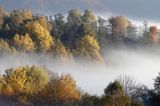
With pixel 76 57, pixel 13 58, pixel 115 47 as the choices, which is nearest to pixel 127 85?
pixel 13 58

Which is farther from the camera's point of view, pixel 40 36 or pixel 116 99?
pixel 40 36

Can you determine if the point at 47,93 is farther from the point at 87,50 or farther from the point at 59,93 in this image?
the point at 87,50

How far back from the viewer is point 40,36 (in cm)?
17775

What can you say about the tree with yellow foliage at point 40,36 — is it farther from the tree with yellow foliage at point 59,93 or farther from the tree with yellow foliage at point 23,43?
the tree with yellow foliage at point 59,93

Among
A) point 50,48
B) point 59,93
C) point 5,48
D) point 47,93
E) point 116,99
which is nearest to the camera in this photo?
point 116,99

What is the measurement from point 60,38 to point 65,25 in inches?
210

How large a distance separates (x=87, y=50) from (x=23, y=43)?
732 inches

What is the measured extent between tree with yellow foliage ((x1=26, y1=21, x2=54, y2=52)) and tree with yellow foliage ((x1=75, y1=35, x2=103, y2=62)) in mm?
6778

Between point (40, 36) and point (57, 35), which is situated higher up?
point (57, 35)

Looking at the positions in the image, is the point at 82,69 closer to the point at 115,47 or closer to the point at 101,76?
the point at 101,76

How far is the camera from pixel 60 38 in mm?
183750

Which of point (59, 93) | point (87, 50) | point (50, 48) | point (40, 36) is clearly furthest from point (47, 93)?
point (87, 50)

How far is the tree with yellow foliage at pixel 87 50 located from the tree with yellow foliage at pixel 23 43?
39.3ft

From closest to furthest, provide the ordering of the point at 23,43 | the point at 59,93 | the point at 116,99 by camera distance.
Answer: the point at 116,99 → the point at 59,93 → the point at 23,43
